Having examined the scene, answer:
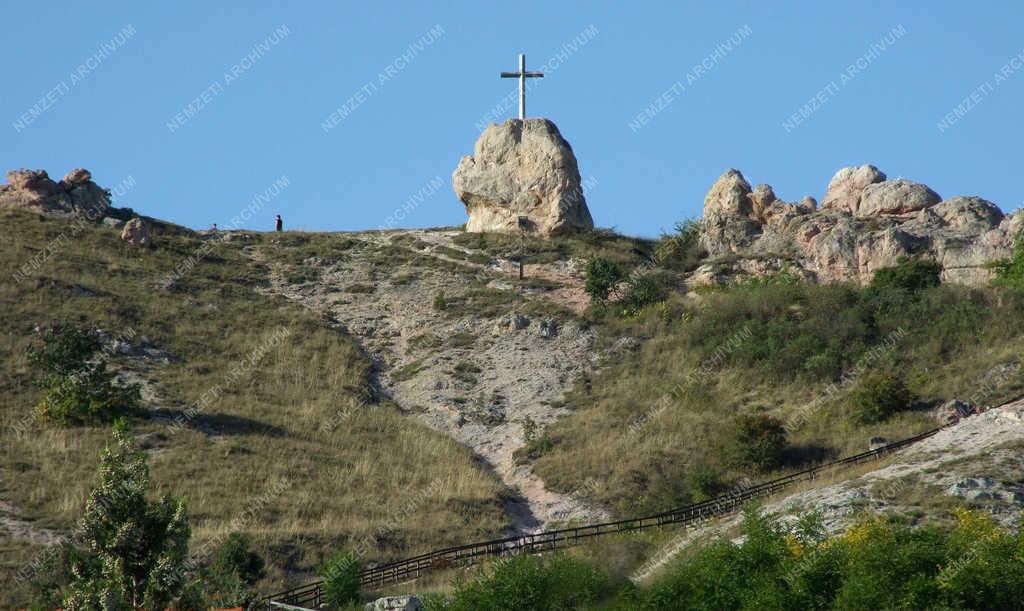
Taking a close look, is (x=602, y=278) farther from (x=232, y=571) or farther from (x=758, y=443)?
(x=232, y=571)

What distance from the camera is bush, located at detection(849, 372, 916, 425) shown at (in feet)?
174

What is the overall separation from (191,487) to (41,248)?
30.0 metres

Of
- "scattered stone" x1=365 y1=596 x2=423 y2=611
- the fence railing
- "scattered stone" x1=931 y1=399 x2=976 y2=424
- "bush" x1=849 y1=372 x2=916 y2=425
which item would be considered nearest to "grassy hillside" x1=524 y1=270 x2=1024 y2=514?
"bush" x1=849 y1=372 x2=916 y2=425

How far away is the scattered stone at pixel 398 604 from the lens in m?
38.5

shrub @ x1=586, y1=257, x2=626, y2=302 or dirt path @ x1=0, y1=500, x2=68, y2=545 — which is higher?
shrub @ x1=586, y1=257, x2=626, y2=302

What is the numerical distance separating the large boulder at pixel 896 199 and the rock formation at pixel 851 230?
48mm

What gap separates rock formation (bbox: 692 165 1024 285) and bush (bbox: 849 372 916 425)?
552 inches

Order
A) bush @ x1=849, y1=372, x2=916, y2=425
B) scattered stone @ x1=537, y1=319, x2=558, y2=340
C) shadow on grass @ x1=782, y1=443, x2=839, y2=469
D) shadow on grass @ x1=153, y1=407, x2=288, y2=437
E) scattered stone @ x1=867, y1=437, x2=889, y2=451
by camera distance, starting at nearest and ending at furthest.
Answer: scattered stone @ x1=867, y1=437, x2=889, y2=451
shadow on grass @ x1=782, y1=443, x2=839, y2=469
bush @ x1=849, y1=372, x2=916, y2=425
shadow on grass @ x1=153, y1=407, x2=288, y2=437
scattered stone @ x1=537, y1=319, x2=558, y2=340

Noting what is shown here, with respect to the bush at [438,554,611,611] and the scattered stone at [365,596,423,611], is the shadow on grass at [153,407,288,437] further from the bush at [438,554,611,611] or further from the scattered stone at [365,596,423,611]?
the bush at [438,554,611,611]

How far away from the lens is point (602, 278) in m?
71.8

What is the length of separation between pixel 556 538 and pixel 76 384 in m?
21.8

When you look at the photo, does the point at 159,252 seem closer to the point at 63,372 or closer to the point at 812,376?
the point at 63,372

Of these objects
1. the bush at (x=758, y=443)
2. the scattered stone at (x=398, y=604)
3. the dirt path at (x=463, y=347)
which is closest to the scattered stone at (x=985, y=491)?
the bush at (x=758, y=443)

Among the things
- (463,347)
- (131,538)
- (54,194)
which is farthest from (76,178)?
(131,538)
